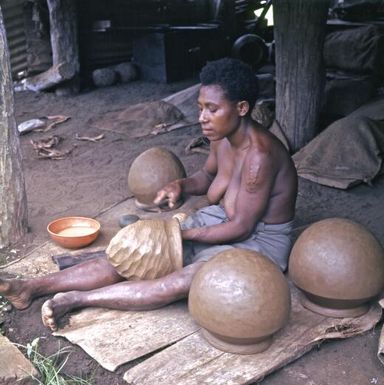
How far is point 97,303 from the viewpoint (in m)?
3.35

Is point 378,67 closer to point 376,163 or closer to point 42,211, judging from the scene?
point 376,163

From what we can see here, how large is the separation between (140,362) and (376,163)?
3317mm

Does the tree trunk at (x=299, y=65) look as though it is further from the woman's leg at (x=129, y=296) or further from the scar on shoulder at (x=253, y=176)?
the woman's leg at (x=129, y=296)

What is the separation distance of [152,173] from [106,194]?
898mm

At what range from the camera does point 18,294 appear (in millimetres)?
3422

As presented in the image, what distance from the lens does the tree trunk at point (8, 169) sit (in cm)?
412

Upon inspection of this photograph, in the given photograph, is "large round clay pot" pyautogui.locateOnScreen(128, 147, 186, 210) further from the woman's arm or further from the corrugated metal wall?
the corrugated metal wall

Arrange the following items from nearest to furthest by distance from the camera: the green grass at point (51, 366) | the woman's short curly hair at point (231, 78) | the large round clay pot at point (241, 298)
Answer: the large round clay pot at point (241, 298)
the green grass at point (51, 366)
the woman's short curly hair at point (231, 78)

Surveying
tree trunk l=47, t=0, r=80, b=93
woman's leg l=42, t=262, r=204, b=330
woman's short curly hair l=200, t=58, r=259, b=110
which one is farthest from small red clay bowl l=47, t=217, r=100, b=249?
tree trunk l=47, t=0, r=80, b=93

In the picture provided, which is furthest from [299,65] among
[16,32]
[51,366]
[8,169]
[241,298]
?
[16,32]

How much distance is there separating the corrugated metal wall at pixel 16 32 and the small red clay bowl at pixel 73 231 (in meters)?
5.83

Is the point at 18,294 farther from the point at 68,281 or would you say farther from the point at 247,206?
the point at 247,206

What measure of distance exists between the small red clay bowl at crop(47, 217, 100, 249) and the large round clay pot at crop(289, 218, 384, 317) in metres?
1.66

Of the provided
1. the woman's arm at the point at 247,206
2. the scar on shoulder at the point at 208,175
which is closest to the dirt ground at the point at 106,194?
the woman's arm at the point at 247,206
